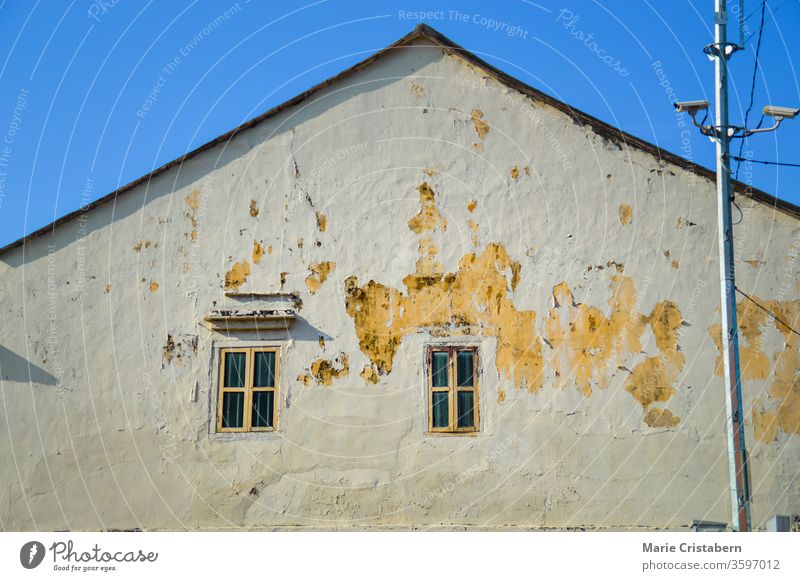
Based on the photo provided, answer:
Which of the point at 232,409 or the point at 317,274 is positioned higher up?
the point at 317,274

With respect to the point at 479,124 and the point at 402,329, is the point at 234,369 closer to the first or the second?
the point at 402,329

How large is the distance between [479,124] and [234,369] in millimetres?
4640

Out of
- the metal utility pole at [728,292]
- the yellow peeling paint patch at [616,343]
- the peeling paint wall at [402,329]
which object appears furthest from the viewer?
the yellow peeling paint patch at [616,343]

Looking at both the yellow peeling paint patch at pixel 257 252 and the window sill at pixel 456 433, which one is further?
the yellow peeling paint patch at pixel 257 252

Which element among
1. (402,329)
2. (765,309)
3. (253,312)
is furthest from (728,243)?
(253,312)

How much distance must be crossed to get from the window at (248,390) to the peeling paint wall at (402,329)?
164 mm

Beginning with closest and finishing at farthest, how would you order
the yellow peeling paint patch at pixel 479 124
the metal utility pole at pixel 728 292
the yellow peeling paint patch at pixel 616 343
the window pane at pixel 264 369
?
1. the metal utility pole at pixel 728 292
2. the yellow peeling paint patch at pixel 616 343
3. the window pane at pixel 264 369
4. the yellow peeling paint patch at pixel 479 124

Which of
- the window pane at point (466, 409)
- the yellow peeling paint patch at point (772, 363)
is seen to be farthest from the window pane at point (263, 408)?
the yellow peeling paint patch at point (772, 363)

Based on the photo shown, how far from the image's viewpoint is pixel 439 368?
511 inches

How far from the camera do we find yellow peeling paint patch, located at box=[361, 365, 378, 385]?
1292cm

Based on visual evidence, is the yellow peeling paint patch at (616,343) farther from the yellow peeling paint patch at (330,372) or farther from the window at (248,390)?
the window at (248,390)

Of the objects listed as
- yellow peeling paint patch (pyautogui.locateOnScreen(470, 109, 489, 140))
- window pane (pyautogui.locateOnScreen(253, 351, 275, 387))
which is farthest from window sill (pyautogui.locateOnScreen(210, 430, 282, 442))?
yellow peeling paint patch (pyautogui.locateOnScreen(470, 109, 489, 140))

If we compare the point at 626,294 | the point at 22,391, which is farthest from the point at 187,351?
the point at 626,294

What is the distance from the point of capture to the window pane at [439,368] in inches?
509
